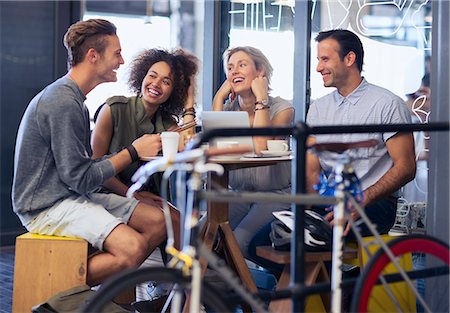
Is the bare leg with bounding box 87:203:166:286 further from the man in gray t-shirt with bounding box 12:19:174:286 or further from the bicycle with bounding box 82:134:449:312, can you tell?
the bicycle with bounding box 82:134:449:312

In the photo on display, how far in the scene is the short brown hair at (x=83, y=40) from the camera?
3648 millimetres

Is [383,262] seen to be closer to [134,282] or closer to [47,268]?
[134,282]

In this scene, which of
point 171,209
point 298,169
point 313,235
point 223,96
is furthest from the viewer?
point 223,96

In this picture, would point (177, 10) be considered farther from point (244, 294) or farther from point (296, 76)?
point (244, 294)

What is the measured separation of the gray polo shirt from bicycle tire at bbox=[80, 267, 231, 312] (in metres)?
1.35

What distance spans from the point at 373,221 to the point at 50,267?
1.37 meters

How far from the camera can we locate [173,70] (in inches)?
163

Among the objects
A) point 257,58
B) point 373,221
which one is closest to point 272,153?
point 373,221

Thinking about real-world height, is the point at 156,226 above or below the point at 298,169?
below

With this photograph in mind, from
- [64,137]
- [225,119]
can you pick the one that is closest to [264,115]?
[225,119]

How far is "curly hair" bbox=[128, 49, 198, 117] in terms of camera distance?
4.17 m

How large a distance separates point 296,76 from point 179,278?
2252 millimetres

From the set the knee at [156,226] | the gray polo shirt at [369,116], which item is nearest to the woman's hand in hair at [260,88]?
the gray polo shirt at [369,116]

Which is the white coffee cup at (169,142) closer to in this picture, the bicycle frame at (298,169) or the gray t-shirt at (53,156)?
the gray t-shirt at (53,156)
